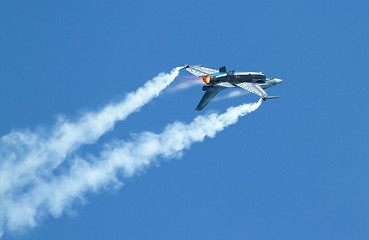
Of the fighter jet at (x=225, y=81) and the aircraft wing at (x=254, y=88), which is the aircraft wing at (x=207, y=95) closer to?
the fighter jet at (x=225, y=81)

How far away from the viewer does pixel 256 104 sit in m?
115

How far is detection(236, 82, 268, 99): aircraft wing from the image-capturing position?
373ft

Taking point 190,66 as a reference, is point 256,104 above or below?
below

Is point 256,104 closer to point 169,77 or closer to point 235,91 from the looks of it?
point 235,91

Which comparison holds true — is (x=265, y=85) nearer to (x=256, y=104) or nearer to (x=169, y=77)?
(x=256, y=104)

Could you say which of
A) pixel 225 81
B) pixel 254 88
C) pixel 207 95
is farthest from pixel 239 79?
pixel 207 95

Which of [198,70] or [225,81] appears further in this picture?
[198,70]

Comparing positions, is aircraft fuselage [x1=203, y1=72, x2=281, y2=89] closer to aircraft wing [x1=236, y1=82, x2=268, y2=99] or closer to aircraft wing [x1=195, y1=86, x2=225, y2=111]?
aircraft wing [x1=236, y1=82, x2=268, y2=99]

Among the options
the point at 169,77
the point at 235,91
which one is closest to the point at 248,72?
the point at 235,91

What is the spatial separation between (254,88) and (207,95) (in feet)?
21.0

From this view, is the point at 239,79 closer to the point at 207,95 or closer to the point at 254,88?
the point at 254,88

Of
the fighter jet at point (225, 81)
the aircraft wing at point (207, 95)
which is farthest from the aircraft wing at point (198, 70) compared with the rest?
the aircraft wing at point (207, 95)

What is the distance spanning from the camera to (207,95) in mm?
116125

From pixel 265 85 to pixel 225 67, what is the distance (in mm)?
6775
